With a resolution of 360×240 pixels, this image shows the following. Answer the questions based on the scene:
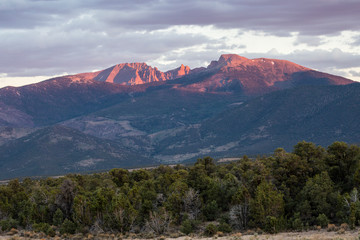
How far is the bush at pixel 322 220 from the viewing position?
5747 cm

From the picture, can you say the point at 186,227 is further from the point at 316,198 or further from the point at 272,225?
the point at 316,198

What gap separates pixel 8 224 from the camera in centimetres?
6844

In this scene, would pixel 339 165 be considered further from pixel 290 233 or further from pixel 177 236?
pixel 177 236

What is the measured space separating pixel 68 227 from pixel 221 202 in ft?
65.2

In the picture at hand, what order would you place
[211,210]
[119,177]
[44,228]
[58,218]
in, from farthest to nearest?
[119,177]
[58,218]
[211,210]
[44,228]

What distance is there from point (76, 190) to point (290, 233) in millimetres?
30575

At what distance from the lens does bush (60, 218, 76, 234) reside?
64.3 m

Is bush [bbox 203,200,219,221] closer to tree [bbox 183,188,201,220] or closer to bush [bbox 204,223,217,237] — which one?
tree [bbox 183,188,201,220]

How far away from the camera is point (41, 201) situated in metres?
73.0

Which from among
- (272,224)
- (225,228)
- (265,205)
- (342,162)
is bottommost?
(225,228)

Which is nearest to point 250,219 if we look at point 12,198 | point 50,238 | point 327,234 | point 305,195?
point 305,195

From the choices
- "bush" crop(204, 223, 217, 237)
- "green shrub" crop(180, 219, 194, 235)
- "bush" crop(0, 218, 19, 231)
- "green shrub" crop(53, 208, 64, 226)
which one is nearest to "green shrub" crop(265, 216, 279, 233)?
"bush" crop(204, 223, 217, 237)

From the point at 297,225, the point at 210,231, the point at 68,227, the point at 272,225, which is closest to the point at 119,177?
the point at 68,227

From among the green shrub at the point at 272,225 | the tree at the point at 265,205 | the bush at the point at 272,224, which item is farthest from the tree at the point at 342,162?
the green shrub at the point at 272,225
